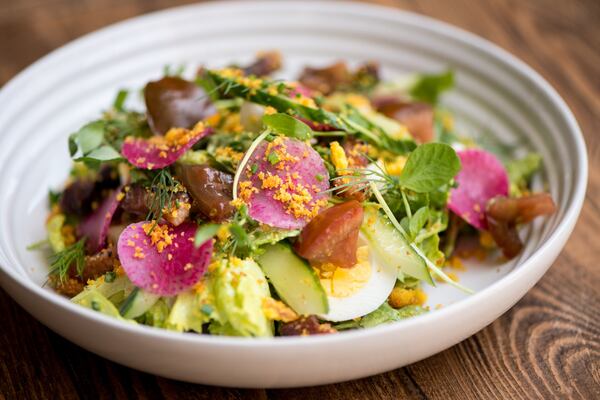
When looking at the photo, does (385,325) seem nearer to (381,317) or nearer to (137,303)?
(381,317)

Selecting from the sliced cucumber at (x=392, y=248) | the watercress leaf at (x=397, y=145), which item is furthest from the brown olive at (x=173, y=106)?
the sliced cucumber at (x=392, y=248)

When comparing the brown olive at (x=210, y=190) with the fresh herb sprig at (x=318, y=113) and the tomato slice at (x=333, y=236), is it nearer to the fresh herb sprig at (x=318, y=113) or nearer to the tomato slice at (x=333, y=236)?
the tomato slice at (x=333, y=236)

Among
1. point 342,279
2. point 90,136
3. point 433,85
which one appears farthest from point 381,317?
point 433,85

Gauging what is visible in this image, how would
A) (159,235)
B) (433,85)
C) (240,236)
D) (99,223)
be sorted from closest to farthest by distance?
(240,236), (159,235), (99,223), (433,85)

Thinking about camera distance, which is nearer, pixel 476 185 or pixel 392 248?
pixel 392 248

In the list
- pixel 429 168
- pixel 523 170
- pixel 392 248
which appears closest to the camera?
pixel 392 248

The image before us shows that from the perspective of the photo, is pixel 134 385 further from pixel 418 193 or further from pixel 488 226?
pixel 488 226
